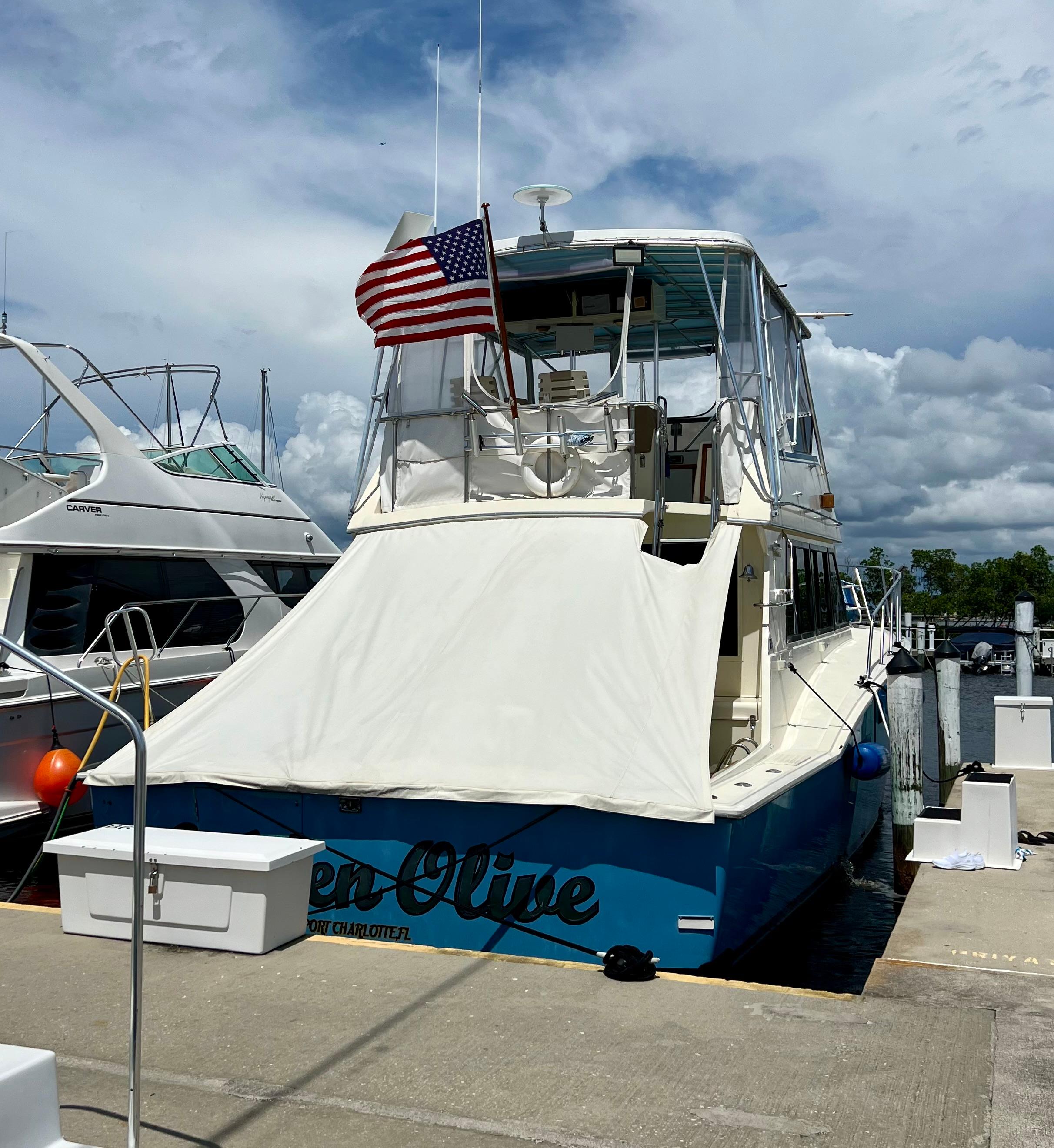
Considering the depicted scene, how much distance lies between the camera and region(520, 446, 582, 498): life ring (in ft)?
30.9

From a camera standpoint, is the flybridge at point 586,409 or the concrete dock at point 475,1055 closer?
the concrete dock at point 475,1055

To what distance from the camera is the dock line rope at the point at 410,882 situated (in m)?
6.58

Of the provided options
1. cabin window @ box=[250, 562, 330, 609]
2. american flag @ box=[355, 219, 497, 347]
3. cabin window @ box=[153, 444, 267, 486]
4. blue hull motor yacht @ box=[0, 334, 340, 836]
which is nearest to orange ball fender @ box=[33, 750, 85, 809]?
blue hull motor yacht @ box=[0, 334, 340, 836]

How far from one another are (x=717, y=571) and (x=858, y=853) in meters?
5.14

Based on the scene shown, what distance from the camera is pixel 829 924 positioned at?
31.9 feet

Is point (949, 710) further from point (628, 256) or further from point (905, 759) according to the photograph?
point (628, 256)

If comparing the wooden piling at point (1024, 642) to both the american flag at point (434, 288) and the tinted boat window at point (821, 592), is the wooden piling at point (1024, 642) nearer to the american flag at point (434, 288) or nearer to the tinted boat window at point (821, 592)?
the tinted boat window at point (821, 592)

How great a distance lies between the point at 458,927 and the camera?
22.3ft

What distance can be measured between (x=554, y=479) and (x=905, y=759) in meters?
4.23

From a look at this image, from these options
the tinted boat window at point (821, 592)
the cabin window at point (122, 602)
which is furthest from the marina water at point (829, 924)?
the cabin window at point (122, 602)

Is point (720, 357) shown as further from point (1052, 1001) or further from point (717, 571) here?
point (1052, 1001)

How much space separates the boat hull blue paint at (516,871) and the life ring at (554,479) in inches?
128

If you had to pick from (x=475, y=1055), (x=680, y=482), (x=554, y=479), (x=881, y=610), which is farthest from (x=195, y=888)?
(x=881, y=610)

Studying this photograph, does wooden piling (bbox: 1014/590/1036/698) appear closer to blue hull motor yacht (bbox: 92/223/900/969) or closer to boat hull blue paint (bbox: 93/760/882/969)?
blue hull motor yacht (bbox: 92/223/900/969)
